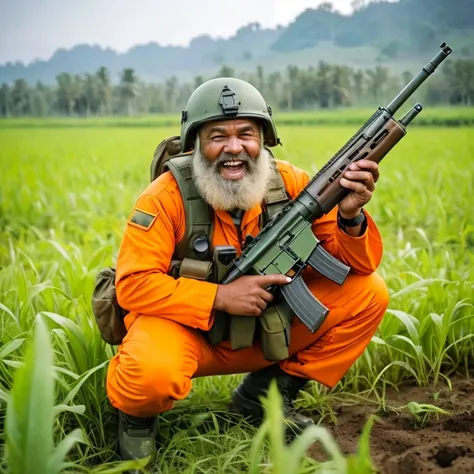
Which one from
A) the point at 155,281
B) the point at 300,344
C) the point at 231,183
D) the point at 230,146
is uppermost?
the point at 230,146

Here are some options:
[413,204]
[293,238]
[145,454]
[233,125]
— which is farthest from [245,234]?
[413,204]

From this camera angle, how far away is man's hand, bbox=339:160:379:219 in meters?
2.40

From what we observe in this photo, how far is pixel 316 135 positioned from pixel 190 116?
15.4 m

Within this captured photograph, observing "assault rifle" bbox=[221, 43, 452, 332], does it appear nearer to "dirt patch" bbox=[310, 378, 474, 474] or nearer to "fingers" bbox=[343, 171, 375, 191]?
"fingers" bbox=[343, 171, 375, 191]

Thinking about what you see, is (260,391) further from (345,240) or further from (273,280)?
(345,240)

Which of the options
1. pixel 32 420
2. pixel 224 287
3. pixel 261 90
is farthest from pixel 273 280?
pixel 261 90

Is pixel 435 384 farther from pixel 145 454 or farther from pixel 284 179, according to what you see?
pixel 145 454

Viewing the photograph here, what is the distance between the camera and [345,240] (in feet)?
8.43

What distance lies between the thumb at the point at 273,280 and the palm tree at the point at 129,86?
1088cm

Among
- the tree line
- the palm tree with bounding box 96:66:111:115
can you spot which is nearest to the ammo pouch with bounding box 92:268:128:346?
the tree line

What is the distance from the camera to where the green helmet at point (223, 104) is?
2.56 metres

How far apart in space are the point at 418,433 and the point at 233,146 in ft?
4.42

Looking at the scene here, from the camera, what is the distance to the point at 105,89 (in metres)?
13.1

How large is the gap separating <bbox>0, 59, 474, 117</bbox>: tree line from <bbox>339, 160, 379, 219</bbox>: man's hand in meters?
4.83
